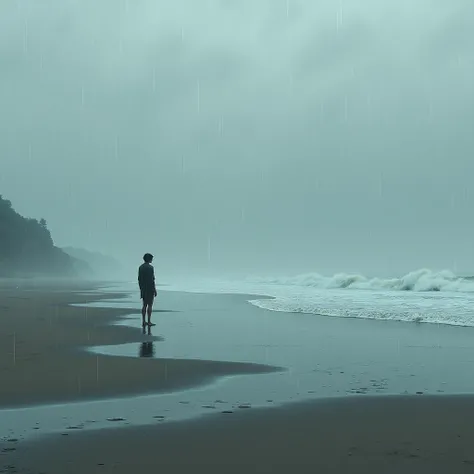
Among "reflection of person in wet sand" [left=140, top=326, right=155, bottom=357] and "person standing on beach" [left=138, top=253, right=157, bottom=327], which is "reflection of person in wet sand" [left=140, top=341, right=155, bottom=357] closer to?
"reflection of person in wet sand" [left=140, top=326, right=155, bottom=357]

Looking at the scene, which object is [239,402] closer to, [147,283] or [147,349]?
[147,349]

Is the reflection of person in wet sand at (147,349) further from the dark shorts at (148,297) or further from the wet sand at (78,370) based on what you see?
the dark shorts at (148,297)

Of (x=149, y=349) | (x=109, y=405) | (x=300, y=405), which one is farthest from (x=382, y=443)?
(x=149, y=349)

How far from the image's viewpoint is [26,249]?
11600cm

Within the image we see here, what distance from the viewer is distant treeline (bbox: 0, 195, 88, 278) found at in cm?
10588

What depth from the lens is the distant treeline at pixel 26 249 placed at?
10588 centimetres

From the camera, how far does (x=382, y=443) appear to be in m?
4.93

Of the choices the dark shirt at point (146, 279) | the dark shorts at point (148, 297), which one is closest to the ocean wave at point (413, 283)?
the dark shirt at point (146, 279)

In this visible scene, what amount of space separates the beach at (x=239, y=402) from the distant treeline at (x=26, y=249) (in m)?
92.0

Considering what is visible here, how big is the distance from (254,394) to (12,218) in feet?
401

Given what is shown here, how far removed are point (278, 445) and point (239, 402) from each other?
175 cm

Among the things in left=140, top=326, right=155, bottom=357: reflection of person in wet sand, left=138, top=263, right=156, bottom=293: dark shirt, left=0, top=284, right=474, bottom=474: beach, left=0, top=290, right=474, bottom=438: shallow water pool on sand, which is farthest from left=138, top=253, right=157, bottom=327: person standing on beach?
left=140, top=326, right=155, bottom=357: reflection of person in wet sand

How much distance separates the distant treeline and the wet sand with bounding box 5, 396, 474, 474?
97.1 meters

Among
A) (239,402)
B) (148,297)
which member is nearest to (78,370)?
(239,402)
